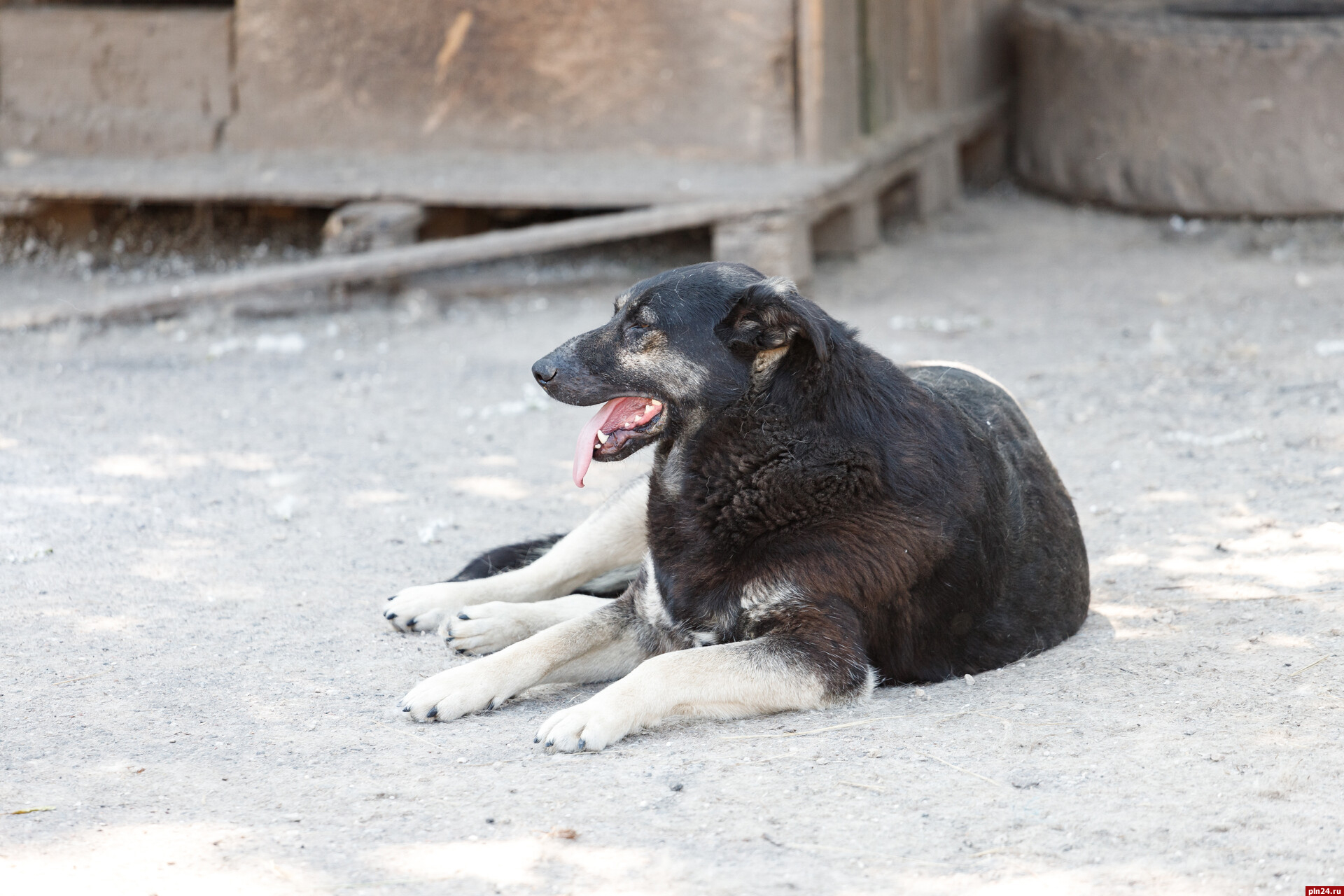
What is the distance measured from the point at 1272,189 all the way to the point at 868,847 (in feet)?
27.2

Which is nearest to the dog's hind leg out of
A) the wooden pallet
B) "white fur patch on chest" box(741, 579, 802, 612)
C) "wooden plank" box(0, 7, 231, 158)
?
"white fur patch on chest" box(741, 579, 802, 612)

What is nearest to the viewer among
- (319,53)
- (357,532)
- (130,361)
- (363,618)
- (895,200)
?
(363,618)

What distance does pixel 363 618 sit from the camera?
4.30 metres

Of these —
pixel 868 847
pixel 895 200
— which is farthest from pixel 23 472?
pixel 895 200

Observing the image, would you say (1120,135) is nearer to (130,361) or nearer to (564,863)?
(130,361)

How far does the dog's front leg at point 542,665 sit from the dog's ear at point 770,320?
34.1 inches

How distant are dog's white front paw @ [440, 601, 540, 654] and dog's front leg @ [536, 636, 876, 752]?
0.68 metres

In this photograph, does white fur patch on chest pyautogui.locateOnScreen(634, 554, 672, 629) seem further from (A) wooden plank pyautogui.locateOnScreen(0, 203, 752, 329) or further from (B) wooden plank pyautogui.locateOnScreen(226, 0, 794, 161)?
(B) wooden plank pyautogui.locateOnScreen(226, 0, 794, 161)

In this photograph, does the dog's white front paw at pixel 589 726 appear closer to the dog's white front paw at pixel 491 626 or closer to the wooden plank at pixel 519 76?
the dog's white front paw at pixel 491 626

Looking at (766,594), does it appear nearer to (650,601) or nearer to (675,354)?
(650,601)

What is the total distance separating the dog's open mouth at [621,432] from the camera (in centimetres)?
372

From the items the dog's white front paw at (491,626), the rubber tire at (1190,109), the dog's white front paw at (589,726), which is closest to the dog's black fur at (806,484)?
the dog's white front paw at (589,726)

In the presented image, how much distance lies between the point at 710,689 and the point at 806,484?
593 millimetres

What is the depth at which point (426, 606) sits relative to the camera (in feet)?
13.8
